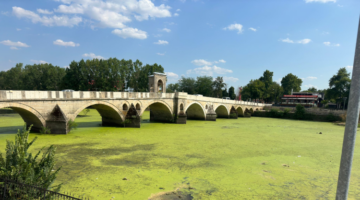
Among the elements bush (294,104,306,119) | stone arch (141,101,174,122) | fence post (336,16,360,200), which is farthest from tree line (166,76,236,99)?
fence post (336,16,360,200)

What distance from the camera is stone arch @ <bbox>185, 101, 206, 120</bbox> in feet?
86.2

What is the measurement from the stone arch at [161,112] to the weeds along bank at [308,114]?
21.7 metres

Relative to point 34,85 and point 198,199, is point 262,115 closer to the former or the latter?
point 198,199

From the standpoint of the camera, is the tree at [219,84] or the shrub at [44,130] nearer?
the shrub at [44,130]

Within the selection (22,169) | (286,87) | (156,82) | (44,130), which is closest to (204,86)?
(286,87)

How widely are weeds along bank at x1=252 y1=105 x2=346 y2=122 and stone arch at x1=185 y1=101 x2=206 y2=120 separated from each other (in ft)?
51.7

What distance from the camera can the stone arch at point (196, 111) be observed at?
26.3 meters

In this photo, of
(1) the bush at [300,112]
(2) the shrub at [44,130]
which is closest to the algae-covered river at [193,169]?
(2) the shrub at [44,130]

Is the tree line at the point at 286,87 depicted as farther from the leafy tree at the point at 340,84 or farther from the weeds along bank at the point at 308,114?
the weeds along bank at the point at 308,114

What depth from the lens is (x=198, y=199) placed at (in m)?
5.70

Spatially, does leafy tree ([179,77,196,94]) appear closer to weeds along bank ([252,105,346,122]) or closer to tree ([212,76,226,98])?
tree ([212,76,226,98])

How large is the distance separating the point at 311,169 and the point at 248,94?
47363 millimetres

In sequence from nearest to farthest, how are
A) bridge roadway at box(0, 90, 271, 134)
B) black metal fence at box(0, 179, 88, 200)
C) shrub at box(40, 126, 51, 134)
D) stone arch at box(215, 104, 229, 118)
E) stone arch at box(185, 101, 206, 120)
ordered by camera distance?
black metal fence at box(0, 179, 88, 200)
bridge roadway at box(0, 90, 271, 134)
shrub at box(40, 126, 51, 134)
stone arch at box(185, 101, 206, 120)
stone arch at box(215, 104, 229, 118)

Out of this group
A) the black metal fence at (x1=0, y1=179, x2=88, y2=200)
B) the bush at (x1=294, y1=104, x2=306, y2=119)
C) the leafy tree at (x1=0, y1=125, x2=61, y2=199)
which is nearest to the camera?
the black metal fence at (x1=0, y1=179, x2=88, y2=200)
